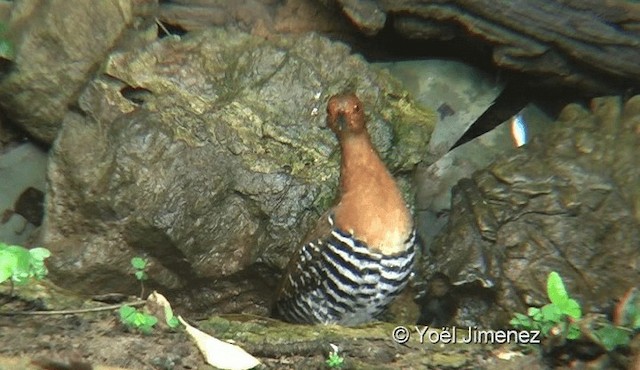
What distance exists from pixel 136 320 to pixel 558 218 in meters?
2.60

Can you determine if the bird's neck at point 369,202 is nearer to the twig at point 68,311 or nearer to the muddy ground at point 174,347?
the muddy ground at point 174,347

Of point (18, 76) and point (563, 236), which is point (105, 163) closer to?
point (18, 76)

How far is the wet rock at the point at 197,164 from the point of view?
5332 millimetres

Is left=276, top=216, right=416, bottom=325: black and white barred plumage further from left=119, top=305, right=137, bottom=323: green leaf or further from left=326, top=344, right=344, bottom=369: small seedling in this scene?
left=119, top=305, right=137, bottom=323: green leaf

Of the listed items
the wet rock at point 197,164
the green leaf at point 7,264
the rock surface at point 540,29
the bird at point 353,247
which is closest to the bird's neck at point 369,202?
the bird at point 353,247

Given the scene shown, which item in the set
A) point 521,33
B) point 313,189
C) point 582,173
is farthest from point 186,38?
point 582,173

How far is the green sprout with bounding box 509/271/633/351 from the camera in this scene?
3.61 meters

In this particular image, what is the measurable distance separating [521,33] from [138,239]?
242 centimetres

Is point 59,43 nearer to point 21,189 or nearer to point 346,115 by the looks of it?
point 21,189

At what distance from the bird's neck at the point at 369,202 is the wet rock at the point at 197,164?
1.51 ft

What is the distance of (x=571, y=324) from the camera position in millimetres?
3727

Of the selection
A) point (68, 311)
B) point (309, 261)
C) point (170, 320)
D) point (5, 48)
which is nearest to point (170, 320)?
point (170, 320)

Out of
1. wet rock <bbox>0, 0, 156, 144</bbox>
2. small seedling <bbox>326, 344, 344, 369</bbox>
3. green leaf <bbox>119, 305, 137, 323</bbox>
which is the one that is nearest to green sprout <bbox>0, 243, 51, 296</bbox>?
green leaf <bbox>119, 305, 137, 323</bbox>

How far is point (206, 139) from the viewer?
5.43 metres
